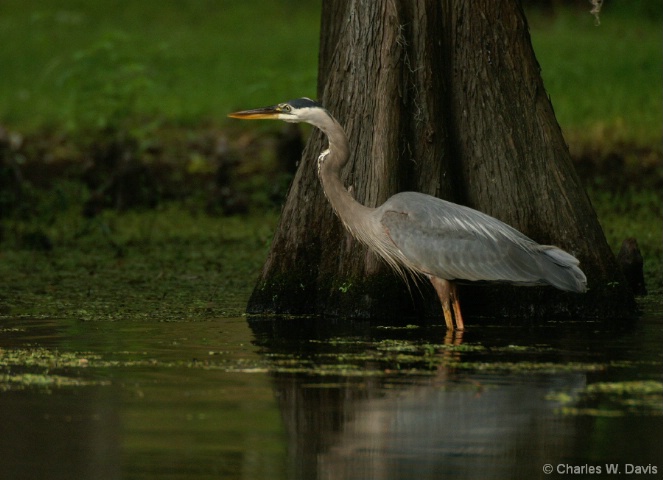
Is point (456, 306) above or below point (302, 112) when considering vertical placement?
below

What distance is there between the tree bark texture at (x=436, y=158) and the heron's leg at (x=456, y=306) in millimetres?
561

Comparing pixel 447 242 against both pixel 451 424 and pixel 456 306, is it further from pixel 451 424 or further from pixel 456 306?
pixel 451 424

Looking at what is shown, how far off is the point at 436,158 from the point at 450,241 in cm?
98

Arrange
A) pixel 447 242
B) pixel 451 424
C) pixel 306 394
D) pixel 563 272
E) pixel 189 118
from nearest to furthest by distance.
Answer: pixel 451 424 < pixel 306 394 < pixel 563 272 < pixel 447 242 < pixel 189 118

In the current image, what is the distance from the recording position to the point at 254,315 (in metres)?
11.3

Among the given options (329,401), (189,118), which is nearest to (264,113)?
(329,401)

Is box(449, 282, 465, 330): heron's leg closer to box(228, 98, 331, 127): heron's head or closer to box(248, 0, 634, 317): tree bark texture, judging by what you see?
box(248, 0, 634, 317): tree bark texture

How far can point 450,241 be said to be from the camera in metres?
10.3

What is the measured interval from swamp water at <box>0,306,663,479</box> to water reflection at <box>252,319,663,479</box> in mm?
12

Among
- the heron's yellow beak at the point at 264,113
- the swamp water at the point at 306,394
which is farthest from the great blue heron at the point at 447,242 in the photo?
the swamp water at the point at 306,394

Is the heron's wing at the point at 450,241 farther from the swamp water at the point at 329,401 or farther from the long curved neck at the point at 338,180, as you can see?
the swamp water at the point at 329,401

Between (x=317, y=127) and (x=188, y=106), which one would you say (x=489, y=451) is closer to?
(x=317, y=127)

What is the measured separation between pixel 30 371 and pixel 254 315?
284 cm

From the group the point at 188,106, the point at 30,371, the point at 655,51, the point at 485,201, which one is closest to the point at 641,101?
the point at 655,51
